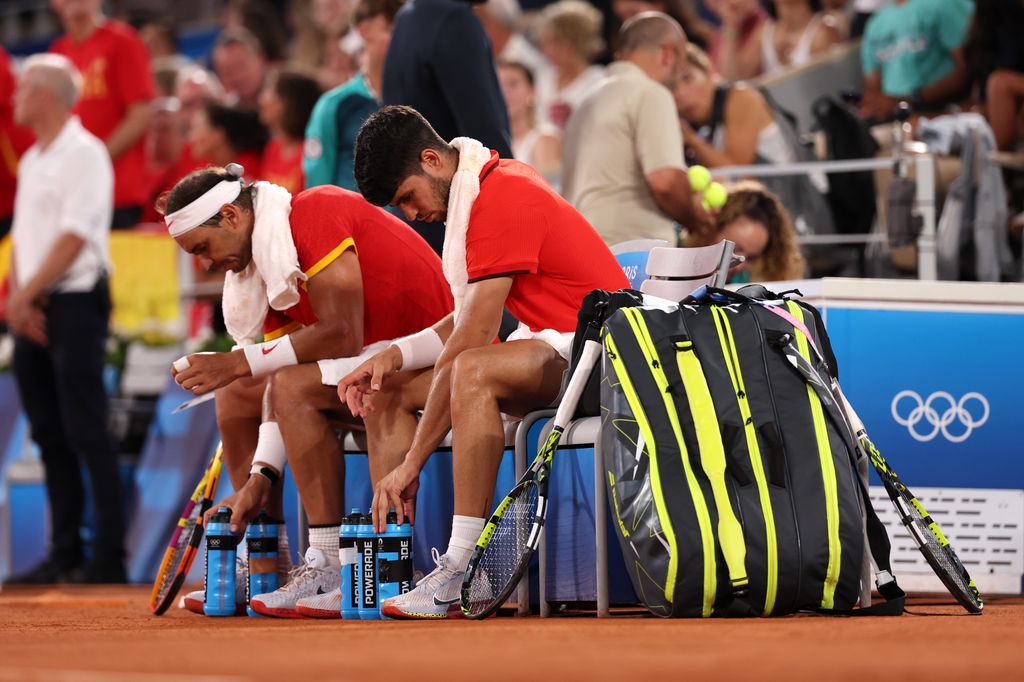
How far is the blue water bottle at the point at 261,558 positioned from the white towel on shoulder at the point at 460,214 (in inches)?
38.9

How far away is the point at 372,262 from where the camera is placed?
195 inches

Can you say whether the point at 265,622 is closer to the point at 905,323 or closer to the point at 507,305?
the point at 507,305

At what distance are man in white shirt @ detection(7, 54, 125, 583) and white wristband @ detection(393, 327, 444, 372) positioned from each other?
10.9 ft

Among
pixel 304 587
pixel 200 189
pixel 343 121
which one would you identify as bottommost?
pixel 304 587

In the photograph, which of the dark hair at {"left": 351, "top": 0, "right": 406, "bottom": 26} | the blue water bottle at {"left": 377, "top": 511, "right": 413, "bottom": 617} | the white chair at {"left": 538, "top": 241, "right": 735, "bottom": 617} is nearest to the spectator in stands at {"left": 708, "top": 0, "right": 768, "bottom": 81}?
the dark hair at {"left": 351, "top": 0, "right": 406, "bottom": 26}

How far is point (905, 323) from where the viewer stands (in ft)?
17.6

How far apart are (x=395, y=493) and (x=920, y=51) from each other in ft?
15.2

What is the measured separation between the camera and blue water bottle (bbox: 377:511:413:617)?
4.36 metres

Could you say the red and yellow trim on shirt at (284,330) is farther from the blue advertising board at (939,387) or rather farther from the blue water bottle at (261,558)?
the blue advertising board at (939,387)

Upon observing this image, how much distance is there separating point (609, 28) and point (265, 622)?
6.56m

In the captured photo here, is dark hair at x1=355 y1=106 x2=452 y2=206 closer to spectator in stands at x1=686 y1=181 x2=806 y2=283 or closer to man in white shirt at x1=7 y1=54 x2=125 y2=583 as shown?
spectator in stands at x1=686 y1=181 x2=806 y2=283

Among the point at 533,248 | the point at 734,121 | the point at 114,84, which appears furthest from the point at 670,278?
the point at 114,84

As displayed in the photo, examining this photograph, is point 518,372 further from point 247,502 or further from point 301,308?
point 247,502

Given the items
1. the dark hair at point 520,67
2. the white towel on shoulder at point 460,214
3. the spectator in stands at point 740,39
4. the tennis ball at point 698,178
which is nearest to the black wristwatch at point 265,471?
the white towel on shoulder at point 460,214
